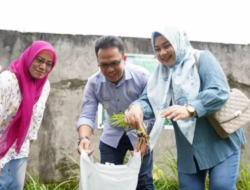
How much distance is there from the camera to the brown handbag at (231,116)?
6.30 feet

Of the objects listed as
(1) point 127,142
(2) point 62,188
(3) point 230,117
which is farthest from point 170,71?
(2) point 62,188

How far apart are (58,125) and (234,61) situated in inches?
92.3

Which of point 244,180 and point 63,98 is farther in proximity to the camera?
point 63,98

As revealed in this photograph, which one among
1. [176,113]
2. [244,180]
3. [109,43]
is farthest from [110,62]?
[244,180]

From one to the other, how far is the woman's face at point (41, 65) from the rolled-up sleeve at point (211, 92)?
1.25m

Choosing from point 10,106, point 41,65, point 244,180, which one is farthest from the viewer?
point 244,180

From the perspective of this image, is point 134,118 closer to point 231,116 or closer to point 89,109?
point 231,116

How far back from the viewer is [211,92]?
1.83 m

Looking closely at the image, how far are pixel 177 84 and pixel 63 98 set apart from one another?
2.24 meters

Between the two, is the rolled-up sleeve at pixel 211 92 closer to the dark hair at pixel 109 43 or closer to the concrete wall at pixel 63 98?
the dark hair at pixel 109 43

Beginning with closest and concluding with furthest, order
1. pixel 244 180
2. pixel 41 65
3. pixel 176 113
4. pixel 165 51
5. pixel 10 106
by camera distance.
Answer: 1. pixel 176 113
2. pixel 165 51
3. pixel 10 106
4. pixel 41 65
5. pixel 244 180


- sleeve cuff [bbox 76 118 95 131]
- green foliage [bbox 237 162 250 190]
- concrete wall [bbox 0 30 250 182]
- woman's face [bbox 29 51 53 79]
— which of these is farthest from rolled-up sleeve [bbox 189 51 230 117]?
concrete wall [bbox 0 30 250 182]

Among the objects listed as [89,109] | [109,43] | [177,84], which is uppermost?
[109,43]

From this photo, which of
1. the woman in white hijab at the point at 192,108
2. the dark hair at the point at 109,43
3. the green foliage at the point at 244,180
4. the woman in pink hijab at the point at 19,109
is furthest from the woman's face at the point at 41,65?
the green foliage at the point at 244,180
